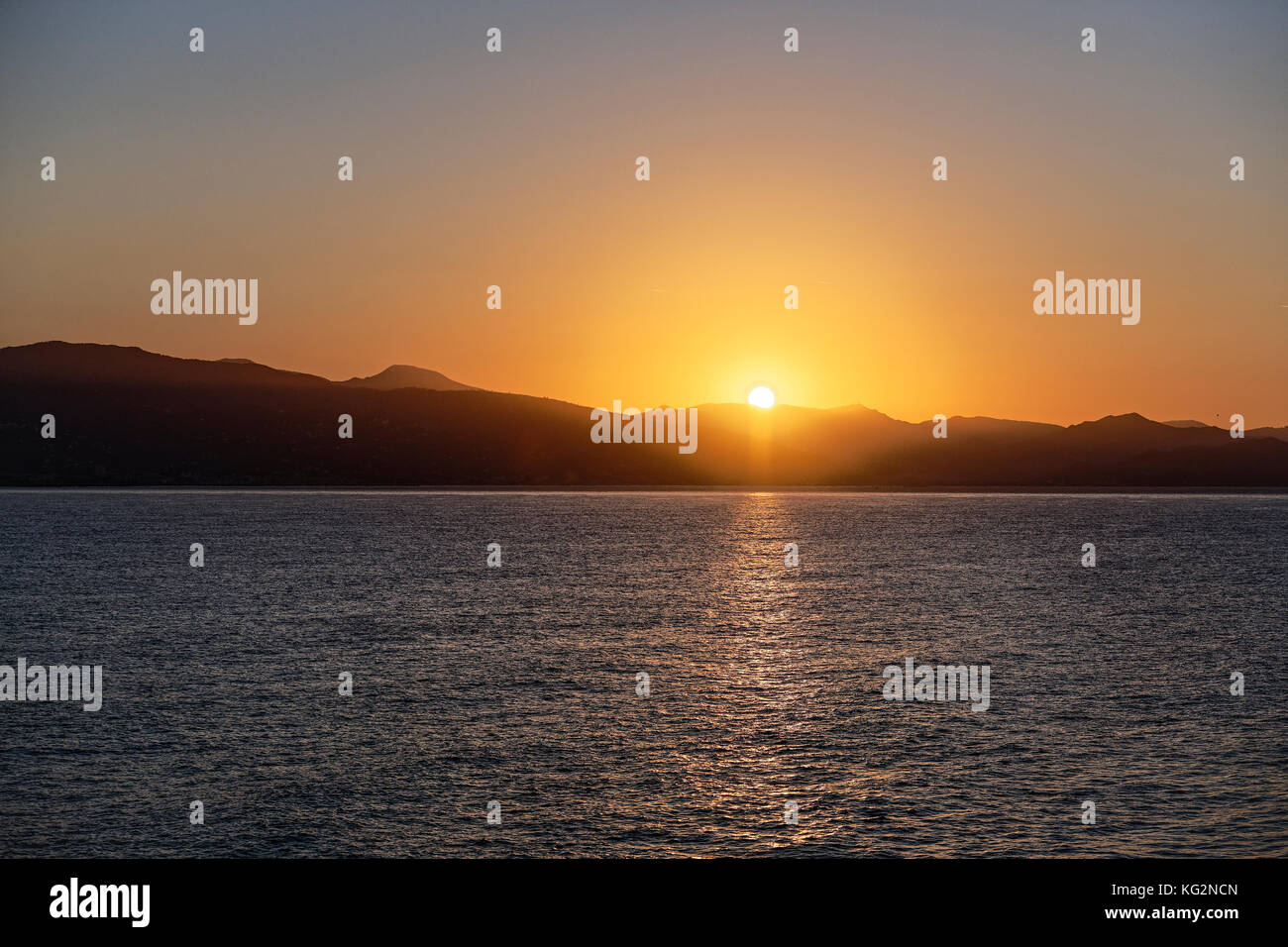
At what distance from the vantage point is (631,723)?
3878cm

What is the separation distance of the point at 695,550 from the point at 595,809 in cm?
11543

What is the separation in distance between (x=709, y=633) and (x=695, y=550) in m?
79.2

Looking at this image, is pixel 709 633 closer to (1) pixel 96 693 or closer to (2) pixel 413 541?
(1) pixel 96 693

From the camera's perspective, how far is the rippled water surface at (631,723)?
27.1 metres

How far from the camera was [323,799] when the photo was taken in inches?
1146

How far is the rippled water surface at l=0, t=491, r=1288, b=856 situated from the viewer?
88.8 ft

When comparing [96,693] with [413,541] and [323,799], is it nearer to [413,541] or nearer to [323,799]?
[323,799]
